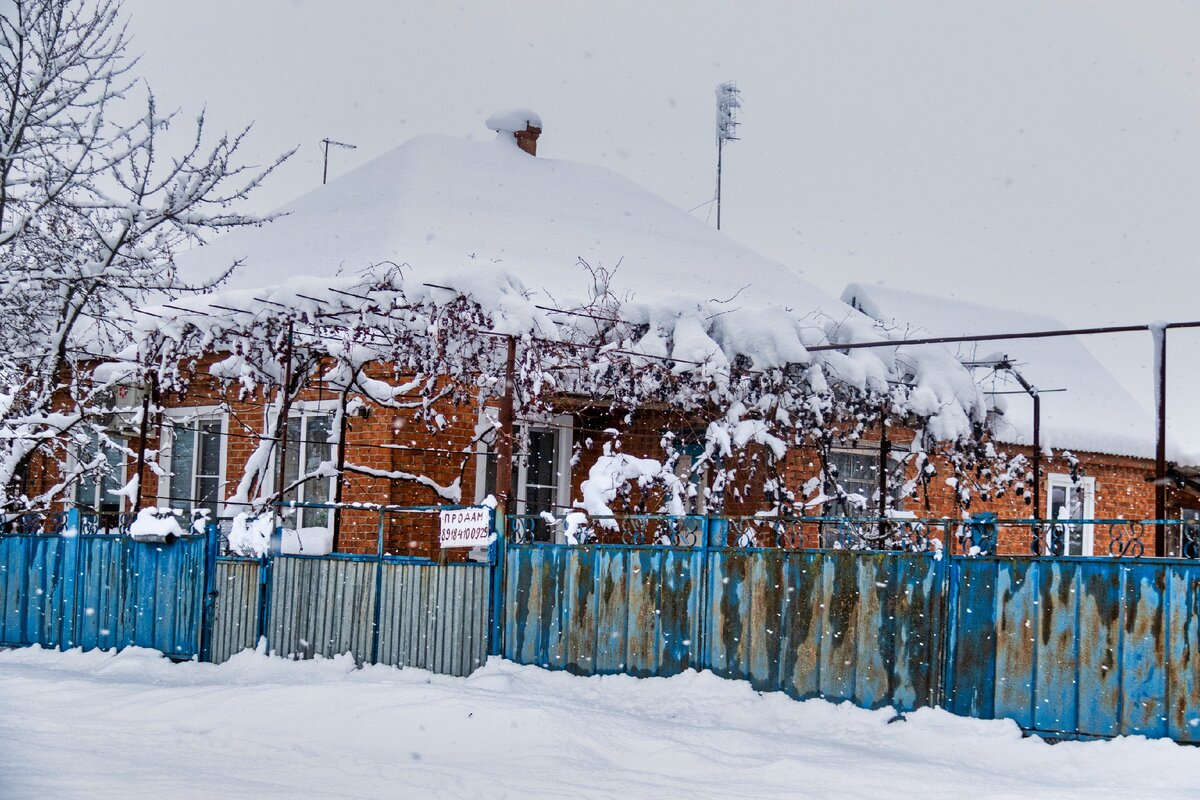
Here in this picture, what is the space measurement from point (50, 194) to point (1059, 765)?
8.54 metres

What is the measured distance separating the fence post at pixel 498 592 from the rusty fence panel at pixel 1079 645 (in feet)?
12.1

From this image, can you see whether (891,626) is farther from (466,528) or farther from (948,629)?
(466,528)

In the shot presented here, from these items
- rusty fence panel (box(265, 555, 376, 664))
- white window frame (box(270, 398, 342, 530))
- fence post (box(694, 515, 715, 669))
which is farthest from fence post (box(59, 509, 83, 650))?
fence post (box(694, 515, 715, 669))

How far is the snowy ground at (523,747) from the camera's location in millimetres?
7453

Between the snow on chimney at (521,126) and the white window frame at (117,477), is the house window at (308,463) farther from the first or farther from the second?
the snow on chimney at (521,126)

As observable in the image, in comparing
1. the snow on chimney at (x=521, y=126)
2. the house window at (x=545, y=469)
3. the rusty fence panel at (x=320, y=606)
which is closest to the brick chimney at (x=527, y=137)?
the snow on chimney at (x=521, y=126)

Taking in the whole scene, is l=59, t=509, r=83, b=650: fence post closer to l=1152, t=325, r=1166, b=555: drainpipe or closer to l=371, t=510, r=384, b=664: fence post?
l=371, t=510, r=384, b=664: fence post

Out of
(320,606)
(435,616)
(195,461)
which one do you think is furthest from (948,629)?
(195,461)

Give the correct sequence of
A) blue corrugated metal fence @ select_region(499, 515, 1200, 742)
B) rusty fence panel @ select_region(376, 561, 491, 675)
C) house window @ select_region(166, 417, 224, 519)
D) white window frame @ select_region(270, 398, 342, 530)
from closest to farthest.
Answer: blue corrugated metal fence @ select_region(499, 515, 1200, 742) < rusty fence panel @ select_region(376, 561, 491, 675) < white window frame @ select_region(270, 398, 342, 530) < house window @ select_region(166, 417, 224, 519)

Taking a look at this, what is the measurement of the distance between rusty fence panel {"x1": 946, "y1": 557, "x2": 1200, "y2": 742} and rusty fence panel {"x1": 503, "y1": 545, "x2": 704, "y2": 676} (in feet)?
6.90

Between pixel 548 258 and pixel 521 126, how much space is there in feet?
12.7

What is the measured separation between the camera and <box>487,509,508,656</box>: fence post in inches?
432

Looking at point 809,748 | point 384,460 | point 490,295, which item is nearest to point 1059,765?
point 809,748

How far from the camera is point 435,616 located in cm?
1116
